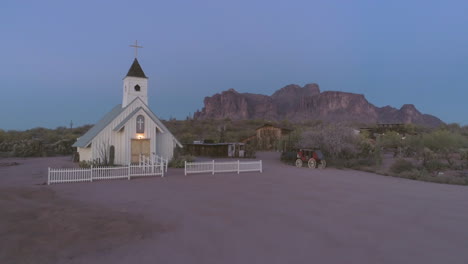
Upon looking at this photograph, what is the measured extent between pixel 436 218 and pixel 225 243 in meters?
6.40

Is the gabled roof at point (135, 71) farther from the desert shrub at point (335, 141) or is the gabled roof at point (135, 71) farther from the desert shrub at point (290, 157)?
the desert shrub at point (335, 141)

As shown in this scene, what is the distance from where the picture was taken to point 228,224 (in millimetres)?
7512

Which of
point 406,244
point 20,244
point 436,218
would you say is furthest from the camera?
point 436,218

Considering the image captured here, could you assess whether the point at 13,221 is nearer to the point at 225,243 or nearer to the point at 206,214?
the point at 206,214

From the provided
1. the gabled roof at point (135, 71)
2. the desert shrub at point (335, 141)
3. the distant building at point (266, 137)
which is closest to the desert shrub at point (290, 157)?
the desert shrub at point (335, 141)

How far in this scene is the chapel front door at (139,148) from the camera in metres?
19.5

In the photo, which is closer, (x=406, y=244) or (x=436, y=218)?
(x=406, y=244)

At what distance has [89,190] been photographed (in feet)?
38.6

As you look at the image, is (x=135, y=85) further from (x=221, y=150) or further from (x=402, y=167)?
(x=402, y=167)

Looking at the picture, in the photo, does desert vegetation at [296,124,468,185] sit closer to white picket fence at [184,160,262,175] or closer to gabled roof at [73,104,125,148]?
white picket fence at [184,160,262,175]

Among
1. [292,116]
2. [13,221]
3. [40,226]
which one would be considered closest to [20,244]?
[40,226]

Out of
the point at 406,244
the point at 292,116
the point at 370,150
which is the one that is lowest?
the point at 406,244

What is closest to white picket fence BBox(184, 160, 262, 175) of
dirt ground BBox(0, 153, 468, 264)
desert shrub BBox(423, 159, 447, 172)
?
dirt ground BBox(0, 153, 468, 264)

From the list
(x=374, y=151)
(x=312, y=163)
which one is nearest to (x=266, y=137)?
(x=374, y=151)
